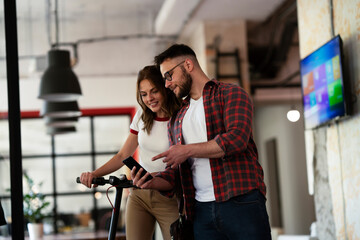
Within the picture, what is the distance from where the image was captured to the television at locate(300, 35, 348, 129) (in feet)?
14.1

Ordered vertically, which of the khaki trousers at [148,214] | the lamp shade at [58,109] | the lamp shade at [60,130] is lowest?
the khaki trousers at [148,214]

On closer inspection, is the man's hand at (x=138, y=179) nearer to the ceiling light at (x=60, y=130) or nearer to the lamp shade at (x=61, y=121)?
the lamp shade at (x=61, y=121)

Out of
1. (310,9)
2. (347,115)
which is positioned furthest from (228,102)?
(310,9)

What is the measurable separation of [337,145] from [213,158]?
2552 mm

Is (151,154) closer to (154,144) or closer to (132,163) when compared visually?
(154,144)

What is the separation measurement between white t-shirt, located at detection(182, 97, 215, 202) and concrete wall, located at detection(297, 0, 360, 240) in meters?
2.09

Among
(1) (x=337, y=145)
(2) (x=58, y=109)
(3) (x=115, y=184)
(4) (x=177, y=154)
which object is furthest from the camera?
(2) (x=58, y=109)

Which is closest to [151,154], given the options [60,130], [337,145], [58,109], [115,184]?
[115,184]

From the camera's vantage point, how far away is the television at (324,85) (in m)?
4.29

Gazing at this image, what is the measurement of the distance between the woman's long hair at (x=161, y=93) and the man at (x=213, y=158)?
0.25 meters

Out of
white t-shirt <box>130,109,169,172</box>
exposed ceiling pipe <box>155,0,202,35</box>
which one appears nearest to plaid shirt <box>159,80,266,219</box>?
white t-shirt <box>130,109,169,172</box>

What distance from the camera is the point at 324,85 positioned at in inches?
183

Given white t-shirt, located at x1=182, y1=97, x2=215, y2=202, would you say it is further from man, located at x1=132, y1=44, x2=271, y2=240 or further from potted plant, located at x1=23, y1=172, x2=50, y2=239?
potted plant, located at x1=23, y1=172, x2=50, y2=239

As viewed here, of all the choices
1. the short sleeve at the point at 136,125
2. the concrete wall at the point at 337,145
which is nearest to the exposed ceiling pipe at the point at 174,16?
the concrete wall at the point at 337,145
